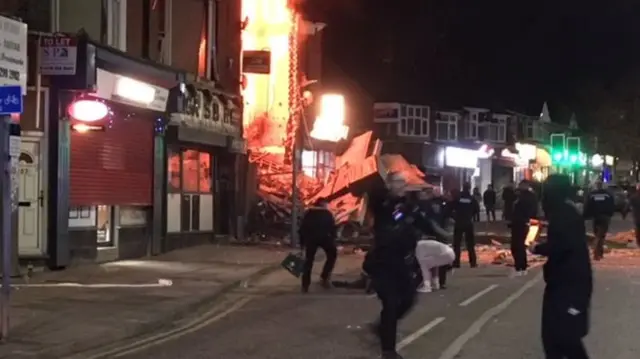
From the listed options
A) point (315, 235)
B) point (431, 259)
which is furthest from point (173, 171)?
point (431, 259)

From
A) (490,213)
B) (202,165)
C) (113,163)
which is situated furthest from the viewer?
(490,213)

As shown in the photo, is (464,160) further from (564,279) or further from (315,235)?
(564,279)

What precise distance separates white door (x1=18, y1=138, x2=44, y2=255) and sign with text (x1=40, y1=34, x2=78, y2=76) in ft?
4.83

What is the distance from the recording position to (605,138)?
68500 millimetres

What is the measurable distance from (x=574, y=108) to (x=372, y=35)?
27571 millimetres

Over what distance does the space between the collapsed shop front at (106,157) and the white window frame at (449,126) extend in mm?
37622

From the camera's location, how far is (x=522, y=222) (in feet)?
60.3

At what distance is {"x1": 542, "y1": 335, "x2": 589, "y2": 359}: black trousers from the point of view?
6961mm

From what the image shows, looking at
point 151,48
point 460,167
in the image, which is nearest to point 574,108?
point 460,167

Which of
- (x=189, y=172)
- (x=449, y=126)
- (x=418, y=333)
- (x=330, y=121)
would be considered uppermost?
(x=449, y=126)

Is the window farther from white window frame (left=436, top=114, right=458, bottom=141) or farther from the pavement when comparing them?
white window frame (left=436, top=114, right=458, bottom=141)

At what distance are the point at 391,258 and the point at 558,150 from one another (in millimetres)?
24867

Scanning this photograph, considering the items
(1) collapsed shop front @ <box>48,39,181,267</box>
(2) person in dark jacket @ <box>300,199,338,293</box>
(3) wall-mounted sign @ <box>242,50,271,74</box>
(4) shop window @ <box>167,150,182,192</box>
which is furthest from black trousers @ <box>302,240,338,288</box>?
(3) wall-mounted sign @ <box>242,50,271,74</box>

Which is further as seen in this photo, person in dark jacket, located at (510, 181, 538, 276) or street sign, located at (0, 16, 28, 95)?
person in dark jacket, located at (510, 181, 538, 276)
